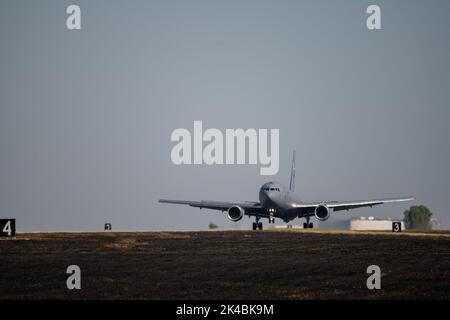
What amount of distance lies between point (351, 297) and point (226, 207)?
206 ft

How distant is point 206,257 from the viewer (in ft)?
152

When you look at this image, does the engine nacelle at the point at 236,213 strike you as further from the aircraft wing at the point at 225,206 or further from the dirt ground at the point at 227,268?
the dirt ground at the point at 227,268

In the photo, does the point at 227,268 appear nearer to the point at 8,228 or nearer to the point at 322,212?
the point at 8,228

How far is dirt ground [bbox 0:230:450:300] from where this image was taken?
3300 centimetres

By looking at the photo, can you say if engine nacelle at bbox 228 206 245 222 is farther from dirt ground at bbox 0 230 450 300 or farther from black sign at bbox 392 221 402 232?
dirt ground at bbox 0 230 450 300

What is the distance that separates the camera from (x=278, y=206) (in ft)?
284

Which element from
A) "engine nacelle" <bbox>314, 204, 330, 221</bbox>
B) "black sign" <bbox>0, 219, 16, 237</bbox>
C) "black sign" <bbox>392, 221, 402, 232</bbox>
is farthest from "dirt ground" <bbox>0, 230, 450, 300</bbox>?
"engine nacelle" <bbox>314, 204, 330, 221</bbox>

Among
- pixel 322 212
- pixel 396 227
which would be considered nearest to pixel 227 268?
pixel 396 227

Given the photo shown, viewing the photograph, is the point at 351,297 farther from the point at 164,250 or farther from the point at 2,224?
the point at 2,224

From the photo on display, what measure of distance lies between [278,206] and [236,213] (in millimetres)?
6535

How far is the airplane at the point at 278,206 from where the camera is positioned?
85875 millimetres

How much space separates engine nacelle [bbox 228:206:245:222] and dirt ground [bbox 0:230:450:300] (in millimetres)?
31882

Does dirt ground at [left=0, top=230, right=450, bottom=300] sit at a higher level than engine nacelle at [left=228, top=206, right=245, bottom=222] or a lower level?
lower
